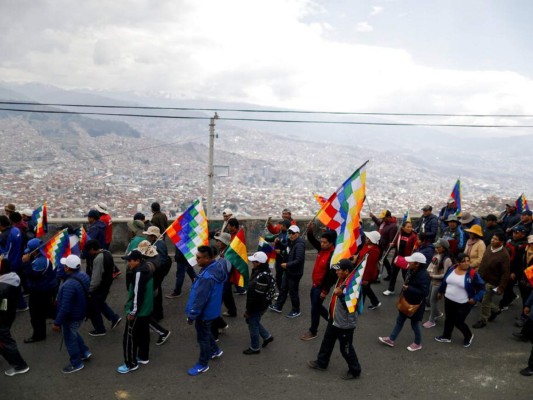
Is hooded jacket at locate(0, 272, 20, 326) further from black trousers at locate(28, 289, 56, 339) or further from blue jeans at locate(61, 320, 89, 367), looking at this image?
black trousers at locate(28, 289, 56, 339)

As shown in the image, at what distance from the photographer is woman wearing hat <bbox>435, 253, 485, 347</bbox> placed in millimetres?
6180

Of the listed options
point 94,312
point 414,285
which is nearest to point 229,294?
point 94,312

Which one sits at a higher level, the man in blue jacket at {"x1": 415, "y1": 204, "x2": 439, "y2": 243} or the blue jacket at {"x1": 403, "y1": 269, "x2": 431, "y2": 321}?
the man in blue jacket at {"x1": 415, "y1": 204, "x2": 439, "y2": 243}

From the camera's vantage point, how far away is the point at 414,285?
5.92 metres

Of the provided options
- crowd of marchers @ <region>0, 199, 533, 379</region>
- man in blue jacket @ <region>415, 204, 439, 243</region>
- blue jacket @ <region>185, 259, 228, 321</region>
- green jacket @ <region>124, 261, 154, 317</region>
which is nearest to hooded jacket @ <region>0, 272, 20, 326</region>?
crowd of marchers @ <region>0, 199, 533, 379</region>

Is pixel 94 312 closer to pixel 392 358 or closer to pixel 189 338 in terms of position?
pixel 189 338

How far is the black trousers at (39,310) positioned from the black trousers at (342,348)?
3.97 metres

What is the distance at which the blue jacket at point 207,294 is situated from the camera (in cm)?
526

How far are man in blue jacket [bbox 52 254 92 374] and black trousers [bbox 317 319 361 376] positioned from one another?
3143 millimetres

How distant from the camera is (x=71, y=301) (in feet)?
17.1

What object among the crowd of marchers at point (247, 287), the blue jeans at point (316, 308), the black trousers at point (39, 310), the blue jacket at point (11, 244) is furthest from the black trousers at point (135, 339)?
the blue jacket at point (11, 244)

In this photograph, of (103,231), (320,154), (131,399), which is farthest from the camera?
(320,154)

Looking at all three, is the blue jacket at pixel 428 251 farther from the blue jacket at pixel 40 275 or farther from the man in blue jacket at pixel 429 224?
the blue jacket at pixel 40 275

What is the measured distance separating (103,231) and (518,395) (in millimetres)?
6991
